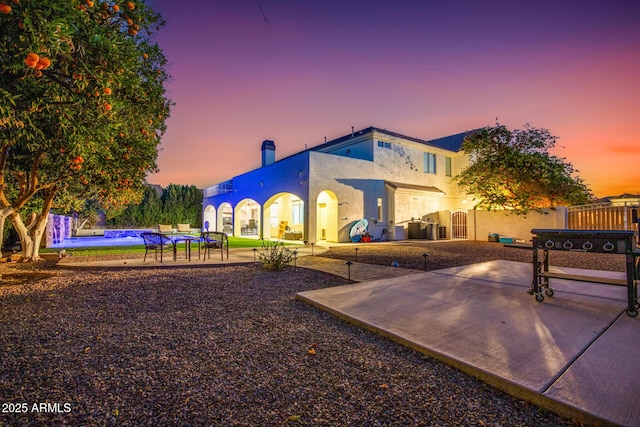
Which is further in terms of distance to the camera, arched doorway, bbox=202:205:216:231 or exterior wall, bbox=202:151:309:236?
arched doorway, bbox=202:205:216:231

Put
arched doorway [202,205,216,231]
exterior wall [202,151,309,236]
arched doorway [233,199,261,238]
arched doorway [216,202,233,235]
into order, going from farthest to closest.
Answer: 1. arched doorway [202,205,216,231]
2. arched doorway [216,202,233,235]
3. arched doorway [233,199,261,238]
4. exterior wall [202,151,309,236]

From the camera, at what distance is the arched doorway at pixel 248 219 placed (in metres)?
23.0

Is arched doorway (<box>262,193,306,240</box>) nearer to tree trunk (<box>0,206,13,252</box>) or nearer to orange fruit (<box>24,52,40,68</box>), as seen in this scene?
tree trunk (<box>0,206,13,252</box>)

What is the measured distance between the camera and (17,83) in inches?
163

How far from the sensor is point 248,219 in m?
29.0

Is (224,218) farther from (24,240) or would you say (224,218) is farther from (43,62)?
(43,62)

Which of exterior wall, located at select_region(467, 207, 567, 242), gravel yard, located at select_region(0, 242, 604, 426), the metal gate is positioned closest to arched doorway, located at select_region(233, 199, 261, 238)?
the metal gate

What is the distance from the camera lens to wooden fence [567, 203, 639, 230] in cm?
1287

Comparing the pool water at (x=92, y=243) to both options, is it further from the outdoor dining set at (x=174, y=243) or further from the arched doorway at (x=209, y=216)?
the arched doorway at (x=209, y=216)

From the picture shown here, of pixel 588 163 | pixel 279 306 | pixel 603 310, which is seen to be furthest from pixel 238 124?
pixel 588 163

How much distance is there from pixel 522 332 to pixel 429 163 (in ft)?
69.2

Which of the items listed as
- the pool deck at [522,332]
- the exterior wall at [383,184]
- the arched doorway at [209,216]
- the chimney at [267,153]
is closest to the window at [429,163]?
the exterior wall at [383,184]

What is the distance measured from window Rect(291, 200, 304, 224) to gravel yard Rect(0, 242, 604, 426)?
53.5 ft

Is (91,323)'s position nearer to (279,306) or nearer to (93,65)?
(279,306)
